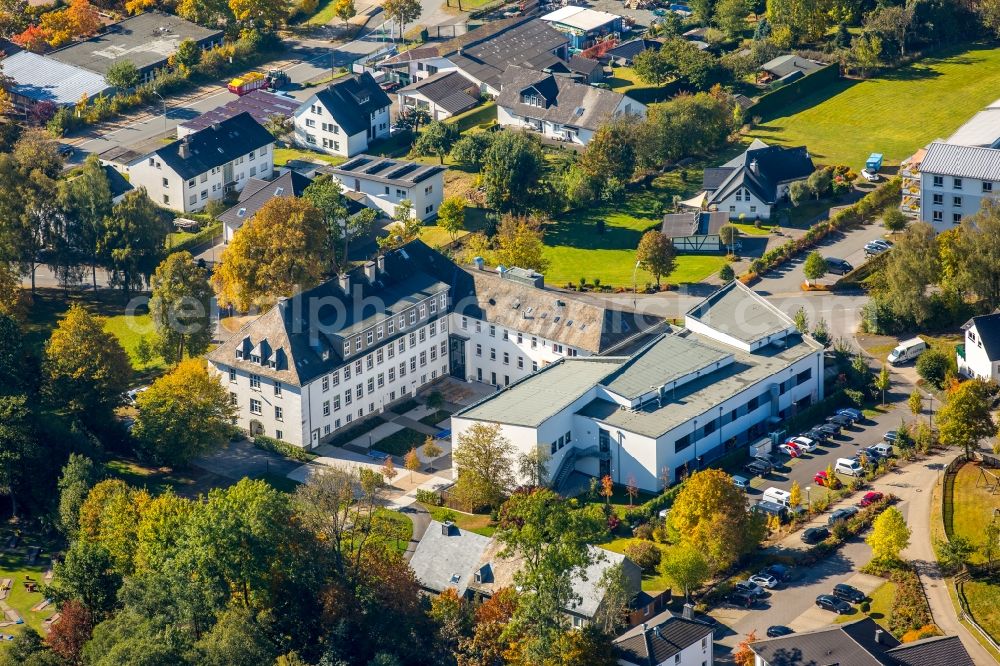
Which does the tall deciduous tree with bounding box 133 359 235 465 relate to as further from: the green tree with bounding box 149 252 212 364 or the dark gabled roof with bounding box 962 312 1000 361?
the dark gabled roof with bounding box 962 312 1000 361

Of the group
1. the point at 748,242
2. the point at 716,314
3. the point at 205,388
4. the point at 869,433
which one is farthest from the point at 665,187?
the point at 205,388

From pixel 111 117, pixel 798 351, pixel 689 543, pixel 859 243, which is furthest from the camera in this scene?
pixel 111 117

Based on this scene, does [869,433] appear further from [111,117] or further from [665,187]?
[111,117]

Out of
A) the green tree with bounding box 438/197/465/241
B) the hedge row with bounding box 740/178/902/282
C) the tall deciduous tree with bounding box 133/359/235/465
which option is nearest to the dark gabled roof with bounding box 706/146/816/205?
the hedge row with bounding box 740/178/902/282

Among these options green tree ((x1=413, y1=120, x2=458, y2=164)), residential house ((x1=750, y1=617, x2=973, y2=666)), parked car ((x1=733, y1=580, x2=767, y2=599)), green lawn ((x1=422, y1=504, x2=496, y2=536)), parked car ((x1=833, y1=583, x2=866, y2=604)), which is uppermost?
green tree ((x1=413, y1=120, x2=458, y2=164))

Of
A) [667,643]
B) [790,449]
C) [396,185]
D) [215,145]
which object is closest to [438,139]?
[396,185]

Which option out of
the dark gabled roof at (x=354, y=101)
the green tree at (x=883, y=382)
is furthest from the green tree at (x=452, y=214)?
the green tree at (x=883, y=382)
